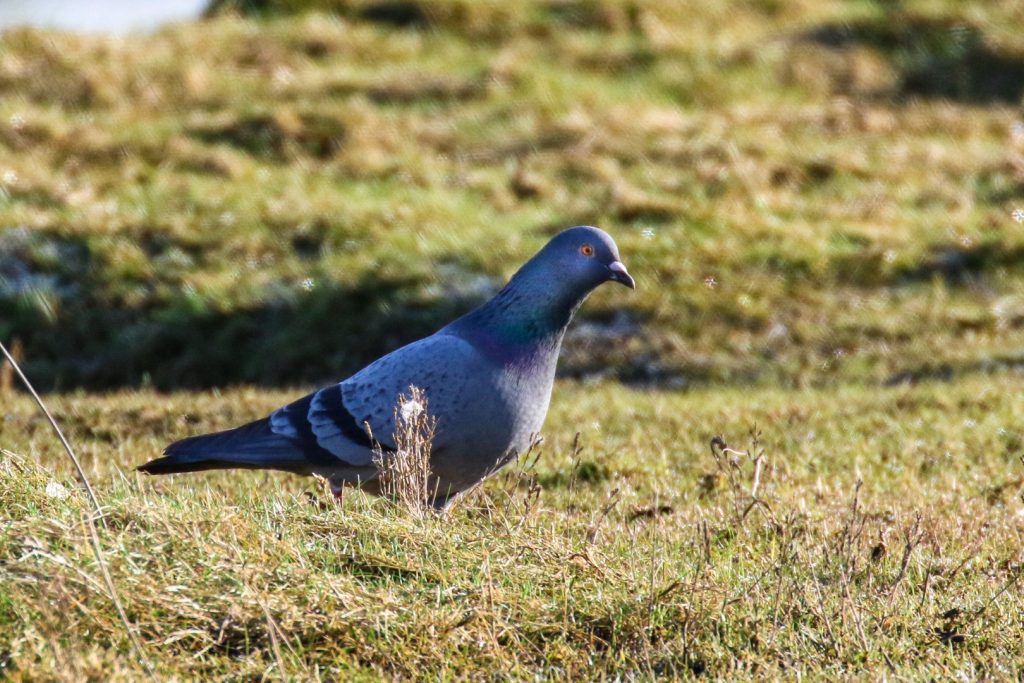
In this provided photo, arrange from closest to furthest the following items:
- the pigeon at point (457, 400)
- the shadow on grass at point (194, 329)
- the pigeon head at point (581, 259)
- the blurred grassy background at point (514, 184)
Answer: the pigeon at point (457, 400) < the pigeon head at point (581, 259) < the shadow on grass at point (194, 329) < the blurred grassy background at point (514, 184)

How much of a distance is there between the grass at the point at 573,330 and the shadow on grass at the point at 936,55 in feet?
0.27

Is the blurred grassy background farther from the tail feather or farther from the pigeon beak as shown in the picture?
the tail feather

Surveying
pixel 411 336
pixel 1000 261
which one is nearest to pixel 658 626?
pixel 411 336

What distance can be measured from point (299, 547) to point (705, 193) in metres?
10.0

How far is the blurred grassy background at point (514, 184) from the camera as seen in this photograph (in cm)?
1100

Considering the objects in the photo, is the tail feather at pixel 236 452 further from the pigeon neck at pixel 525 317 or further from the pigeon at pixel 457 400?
the pigeon neck at pixel 525 317

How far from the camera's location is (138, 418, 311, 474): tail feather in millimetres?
5715

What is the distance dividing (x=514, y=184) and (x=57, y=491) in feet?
32.2

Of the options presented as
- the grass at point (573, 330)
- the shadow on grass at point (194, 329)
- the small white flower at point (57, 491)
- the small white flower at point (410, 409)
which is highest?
the small white flower at point (410, 409)

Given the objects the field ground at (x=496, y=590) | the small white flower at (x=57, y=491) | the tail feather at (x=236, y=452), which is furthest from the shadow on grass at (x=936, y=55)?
the small white flower at (x=57, y=491)

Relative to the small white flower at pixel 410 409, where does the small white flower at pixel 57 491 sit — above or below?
below

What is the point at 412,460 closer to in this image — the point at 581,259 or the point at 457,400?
the point at 457,400

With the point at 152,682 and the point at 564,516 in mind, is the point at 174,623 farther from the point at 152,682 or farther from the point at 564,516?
the point at 564,516

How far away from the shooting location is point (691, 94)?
18.2 m
